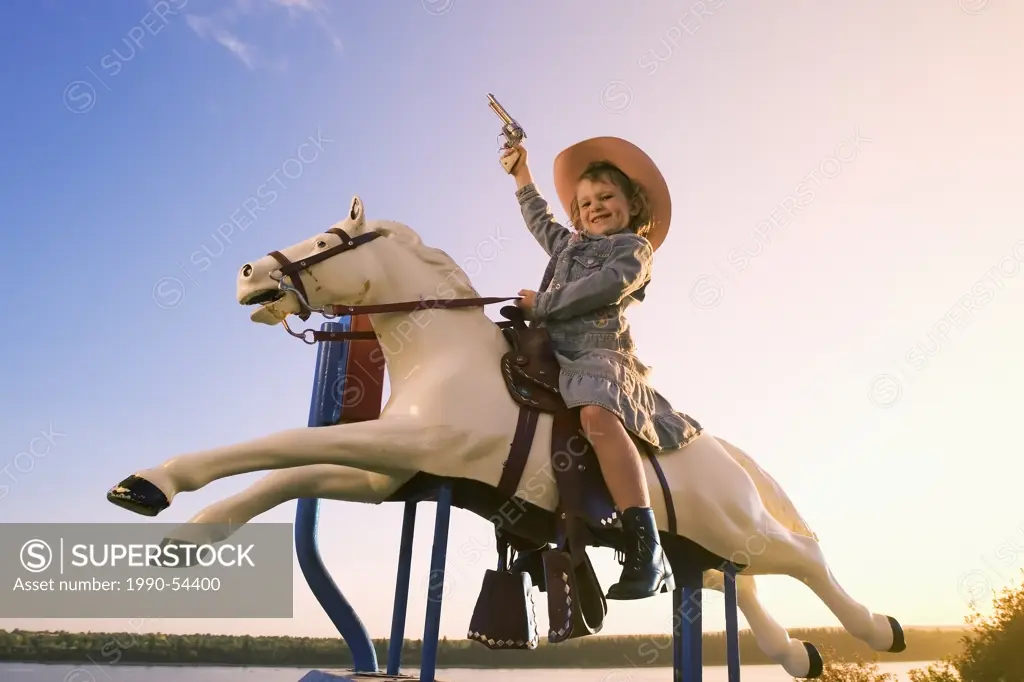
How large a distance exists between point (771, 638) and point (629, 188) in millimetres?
2903

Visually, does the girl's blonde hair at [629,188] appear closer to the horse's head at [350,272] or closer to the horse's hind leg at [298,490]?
the horse's head at [350,272]

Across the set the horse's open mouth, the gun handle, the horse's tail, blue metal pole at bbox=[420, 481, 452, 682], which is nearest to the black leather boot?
blue metal pole at bbox=[420, 481, 452, 682]

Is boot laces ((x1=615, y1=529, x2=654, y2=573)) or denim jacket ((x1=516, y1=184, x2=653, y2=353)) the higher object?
denim jacket ((x1=516, y1=184, x2=653, y2=353))

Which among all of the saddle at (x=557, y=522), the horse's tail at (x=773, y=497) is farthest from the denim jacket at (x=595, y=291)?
the horse's tail at (x=773, y=497)

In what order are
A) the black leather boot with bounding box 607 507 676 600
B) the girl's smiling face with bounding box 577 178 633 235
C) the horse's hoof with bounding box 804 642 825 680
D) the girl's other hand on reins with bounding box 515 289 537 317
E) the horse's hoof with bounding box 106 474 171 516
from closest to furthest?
the horse's hoof with bounding box 106 474 171 516
the black leather boot with bounding box 607 507 676 600
the girl's other hand on reins with bounding box 515 289 537 317
the girl's smiling face with bounding box 577 178 633 235
the horse's hoof with bounding box 804 642 825 680

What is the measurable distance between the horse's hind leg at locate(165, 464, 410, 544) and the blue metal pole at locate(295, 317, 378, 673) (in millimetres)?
830

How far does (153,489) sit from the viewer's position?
2.49 metres

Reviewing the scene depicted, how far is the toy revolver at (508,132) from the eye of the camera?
4031mm

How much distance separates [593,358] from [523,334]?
1.08 feet

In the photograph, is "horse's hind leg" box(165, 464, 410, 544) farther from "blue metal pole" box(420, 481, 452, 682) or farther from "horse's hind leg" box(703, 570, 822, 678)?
"horse's hind leg" box(703, 570, 822, 678)

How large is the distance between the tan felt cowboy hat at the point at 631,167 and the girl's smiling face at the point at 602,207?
13 cm

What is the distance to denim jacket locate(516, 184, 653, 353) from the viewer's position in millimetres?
3434

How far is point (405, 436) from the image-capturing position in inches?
114

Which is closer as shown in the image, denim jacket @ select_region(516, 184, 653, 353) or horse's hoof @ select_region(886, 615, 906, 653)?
denim jacket @ select_region(516, 184, 653, 353)
